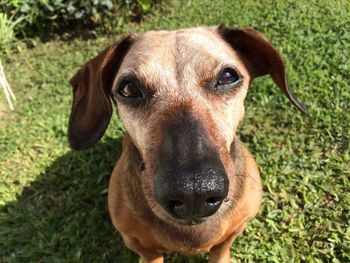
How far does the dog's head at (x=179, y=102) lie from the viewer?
6.89 ft

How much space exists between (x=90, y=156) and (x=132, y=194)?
177 cm

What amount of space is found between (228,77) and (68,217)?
93.0 inches

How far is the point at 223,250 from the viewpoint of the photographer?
3.37 meters

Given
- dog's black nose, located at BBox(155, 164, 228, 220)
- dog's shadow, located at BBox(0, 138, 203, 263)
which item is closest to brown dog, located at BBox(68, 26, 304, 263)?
dog's black nose, located at BBox(155, 164, 228, 220)

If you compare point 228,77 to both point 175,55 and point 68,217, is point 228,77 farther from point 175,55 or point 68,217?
point 68,217

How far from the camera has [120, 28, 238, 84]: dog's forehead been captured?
2.66 m

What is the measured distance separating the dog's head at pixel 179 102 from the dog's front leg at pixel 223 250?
56cm

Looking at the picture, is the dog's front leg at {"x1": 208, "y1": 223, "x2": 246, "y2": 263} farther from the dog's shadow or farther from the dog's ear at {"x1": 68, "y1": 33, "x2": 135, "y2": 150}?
the dog's ear at {"x1": 68, "y1": 33, "x2": 135, "y2": 150}

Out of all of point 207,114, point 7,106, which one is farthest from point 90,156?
point 207,114

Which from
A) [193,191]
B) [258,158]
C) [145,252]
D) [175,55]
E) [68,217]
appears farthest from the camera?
[258,158]

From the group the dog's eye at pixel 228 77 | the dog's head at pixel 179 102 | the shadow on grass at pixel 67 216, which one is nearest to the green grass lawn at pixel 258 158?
the shadow on grass at pixel 67 216

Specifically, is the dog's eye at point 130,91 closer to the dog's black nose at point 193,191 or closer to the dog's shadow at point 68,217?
the dog's black nose at point 193,191

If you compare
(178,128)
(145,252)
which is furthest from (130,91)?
(145,252)

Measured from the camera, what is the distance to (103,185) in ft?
14.6
